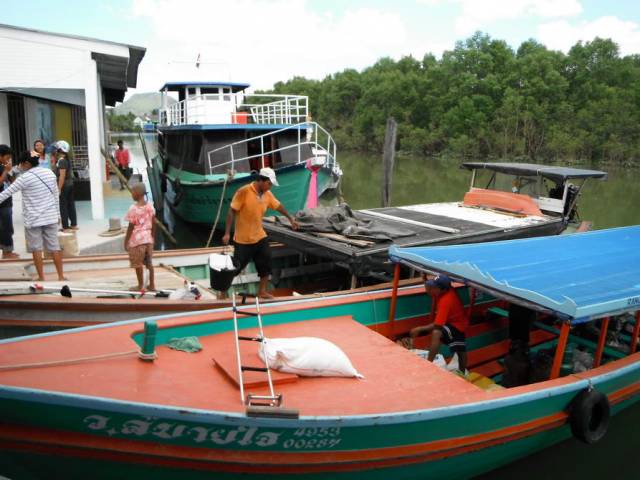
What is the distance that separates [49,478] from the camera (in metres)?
3.27

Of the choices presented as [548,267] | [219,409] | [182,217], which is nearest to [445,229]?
[548,267]

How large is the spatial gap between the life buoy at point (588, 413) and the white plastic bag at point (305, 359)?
6.05ft

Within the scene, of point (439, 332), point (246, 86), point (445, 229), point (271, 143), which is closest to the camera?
point (439, 332)

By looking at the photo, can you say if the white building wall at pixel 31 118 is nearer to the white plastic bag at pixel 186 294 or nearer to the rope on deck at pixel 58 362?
the white plastic bag at pixel 186 294

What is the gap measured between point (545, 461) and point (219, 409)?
135 inches

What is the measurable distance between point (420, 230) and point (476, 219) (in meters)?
1.56

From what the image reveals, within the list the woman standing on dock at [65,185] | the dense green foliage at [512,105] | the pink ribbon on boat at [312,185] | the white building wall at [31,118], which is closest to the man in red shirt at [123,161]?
the white building wall at [31,118]

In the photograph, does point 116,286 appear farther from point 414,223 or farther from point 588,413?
point 588,413

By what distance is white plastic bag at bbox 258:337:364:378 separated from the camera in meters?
3.92

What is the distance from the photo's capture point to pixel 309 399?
12.0ft

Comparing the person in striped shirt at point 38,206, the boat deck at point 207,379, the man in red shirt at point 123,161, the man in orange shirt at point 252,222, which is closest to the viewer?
the boat deck at point 207,379

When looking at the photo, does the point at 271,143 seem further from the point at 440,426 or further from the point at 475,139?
the point at 475,139

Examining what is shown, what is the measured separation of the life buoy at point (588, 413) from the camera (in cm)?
Answer: 423

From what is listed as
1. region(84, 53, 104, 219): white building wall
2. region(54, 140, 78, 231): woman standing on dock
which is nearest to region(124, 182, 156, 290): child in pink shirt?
region(54, 140, 78, 231): woman standing on dock
